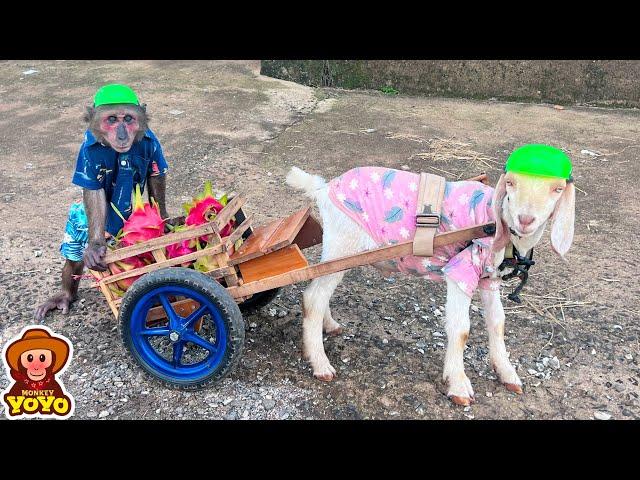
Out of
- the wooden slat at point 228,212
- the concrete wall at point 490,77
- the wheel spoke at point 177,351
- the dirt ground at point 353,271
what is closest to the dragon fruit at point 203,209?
the wooden slat at point 228,212

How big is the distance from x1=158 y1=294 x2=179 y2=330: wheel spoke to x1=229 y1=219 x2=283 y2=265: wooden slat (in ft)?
1.24

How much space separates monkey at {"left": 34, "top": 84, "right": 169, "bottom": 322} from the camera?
11.3ft

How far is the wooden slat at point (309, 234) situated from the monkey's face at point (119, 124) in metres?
1.09

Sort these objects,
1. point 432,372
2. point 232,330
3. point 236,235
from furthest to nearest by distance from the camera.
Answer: point 432,372 < point 236,235 < point 232,330

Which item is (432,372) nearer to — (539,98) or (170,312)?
(170,312)

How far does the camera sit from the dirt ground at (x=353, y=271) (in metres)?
3.41

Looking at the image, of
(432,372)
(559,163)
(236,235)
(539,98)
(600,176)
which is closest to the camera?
(559,163)

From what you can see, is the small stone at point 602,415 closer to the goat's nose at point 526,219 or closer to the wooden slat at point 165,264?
the goat's nose at point 526,219

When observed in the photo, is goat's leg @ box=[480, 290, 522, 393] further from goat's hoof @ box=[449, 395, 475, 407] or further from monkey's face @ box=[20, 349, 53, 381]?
monkey's face @ box=[20, 349, 53, 381]

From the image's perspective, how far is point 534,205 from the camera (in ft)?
9.17

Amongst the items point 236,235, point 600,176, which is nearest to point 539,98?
point 600,176

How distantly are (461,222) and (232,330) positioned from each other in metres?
1.29

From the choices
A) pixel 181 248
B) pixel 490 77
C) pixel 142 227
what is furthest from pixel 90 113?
pixel 490 77

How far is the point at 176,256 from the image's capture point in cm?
332
